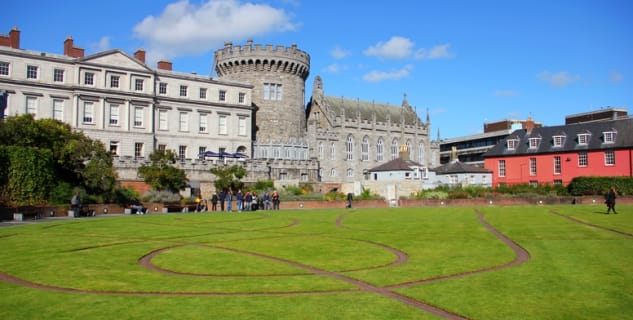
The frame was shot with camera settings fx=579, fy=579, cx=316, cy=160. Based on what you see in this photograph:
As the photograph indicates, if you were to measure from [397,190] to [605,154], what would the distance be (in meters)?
22.7

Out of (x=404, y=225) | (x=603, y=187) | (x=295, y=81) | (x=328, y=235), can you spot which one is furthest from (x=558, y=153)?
(x=328, y=235)

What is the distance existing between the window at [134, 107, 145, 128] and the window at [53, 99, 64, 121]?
7591mm

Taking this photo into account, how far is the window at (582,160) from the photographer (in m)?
64.2

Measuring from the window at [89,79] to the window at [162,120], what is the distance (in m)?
8.08

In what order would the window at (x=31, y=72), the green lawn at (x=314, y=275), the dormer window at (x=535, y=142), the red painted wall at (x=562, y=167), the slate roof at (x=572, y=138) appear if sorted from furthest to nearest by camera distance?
the dormer window at (x=535, y=142) < the slate roof at (x=572, y=138) < the red painted wall at (x=562, y=167) < the window at (x=31, y=72) < the green lawn at (x=314, y=275)

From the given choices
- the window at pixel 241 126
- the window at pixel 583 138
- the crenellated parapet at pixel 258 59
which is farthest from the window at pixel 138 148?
the window at pixel 583 138

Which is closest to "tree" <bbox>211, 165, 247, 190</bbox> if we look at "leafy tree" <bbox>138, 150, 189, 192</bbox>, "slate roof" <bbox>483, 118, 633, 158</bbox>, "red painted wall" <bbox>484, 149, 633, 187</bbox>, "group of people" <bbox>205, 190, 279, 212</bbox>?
"leafy tree" <bbox>138, 150, 189, 192</bbox>

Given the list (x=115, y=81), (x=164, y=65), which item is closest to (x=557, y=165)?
(x=164, y=65)

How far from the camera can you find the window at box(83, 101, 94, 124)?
60.9 metres

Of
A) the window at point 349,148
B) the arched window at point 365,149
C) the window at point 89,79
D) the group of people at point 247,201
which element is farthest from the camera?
the arched window at point 365,149

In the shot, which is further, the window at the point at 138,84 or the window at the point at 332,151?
the window at the point at 332,151

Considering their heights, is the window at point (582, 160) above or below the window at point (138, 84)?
below

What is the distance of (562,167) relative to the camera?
217ft

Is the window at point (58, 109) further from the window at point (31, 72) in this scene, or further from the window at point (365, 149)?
the window at point (365, 149)
